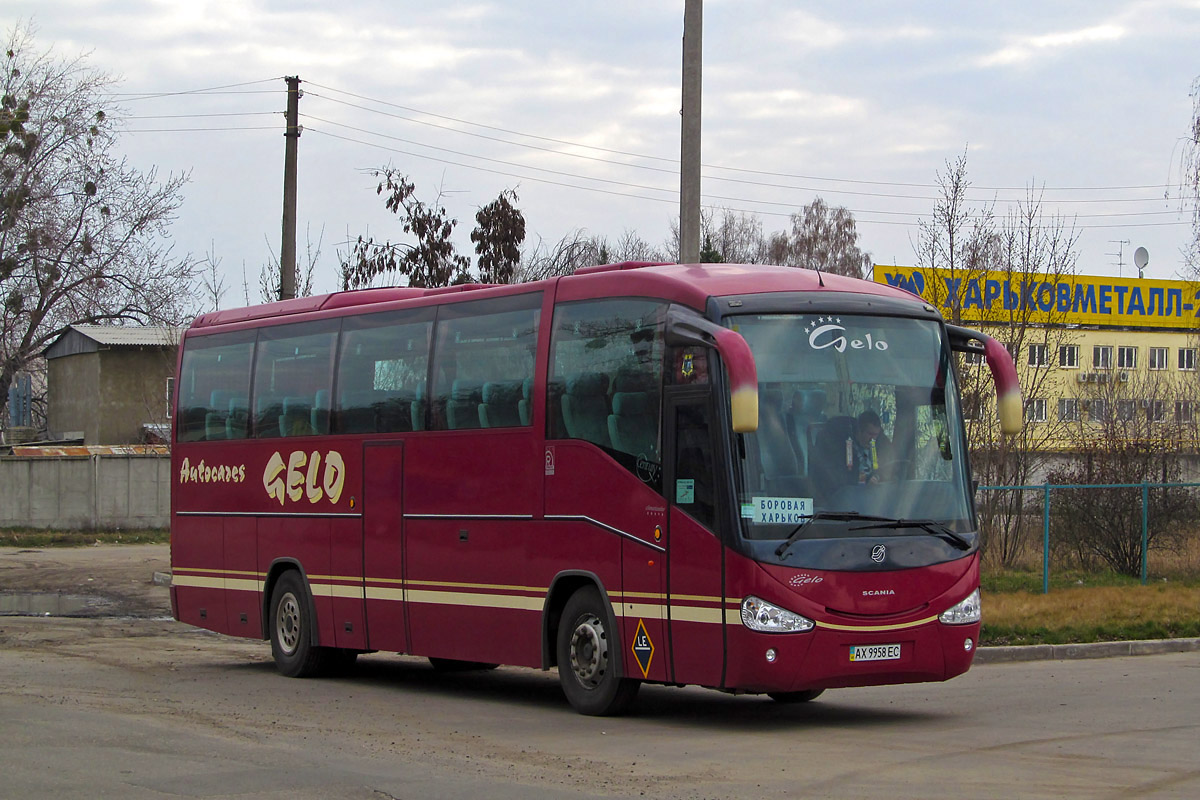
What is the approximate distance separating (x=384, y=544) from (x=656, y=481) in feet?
13.9

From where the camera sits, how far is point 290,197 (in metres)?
27.3


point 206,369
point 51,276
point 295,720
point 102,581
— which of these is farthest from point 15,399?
point 295,720

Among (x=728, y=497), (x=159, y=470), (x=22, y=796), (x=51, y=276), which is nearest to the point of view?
(x=22, y=796)

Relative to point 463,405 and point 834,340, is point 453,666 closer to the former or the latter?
point 463,405

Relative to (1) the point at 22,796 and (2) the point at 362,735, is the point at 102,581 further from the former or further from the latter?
(1) the point at 22,796

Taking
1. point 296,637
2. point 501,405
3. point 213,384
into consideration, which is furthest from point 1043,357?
point 501,405

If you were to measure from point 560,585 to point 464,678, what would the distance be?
4.08 metres

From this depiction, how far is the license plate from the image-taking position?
1073cm

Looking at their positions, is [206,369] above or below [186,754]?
above

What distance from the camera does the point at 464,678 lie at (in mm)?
16109

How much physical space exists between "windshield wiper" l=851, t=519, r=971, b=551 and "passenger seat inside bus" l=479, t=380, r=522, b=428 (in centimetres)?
349

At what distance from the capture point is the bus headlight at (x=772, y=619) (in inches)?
416

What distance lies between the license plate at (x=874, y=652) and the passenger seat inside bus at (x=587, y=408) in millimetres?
2569

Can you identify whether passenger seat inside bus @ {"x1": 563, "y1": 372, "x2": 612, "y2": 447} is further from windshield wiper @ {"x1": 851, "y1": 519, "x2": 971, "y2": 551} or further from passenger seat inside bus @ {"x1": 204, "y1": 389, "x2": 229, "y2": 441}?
passenger seat inside bus @ {"x1": 204, "y1": 389, "x2": 229, "y2": 441}
